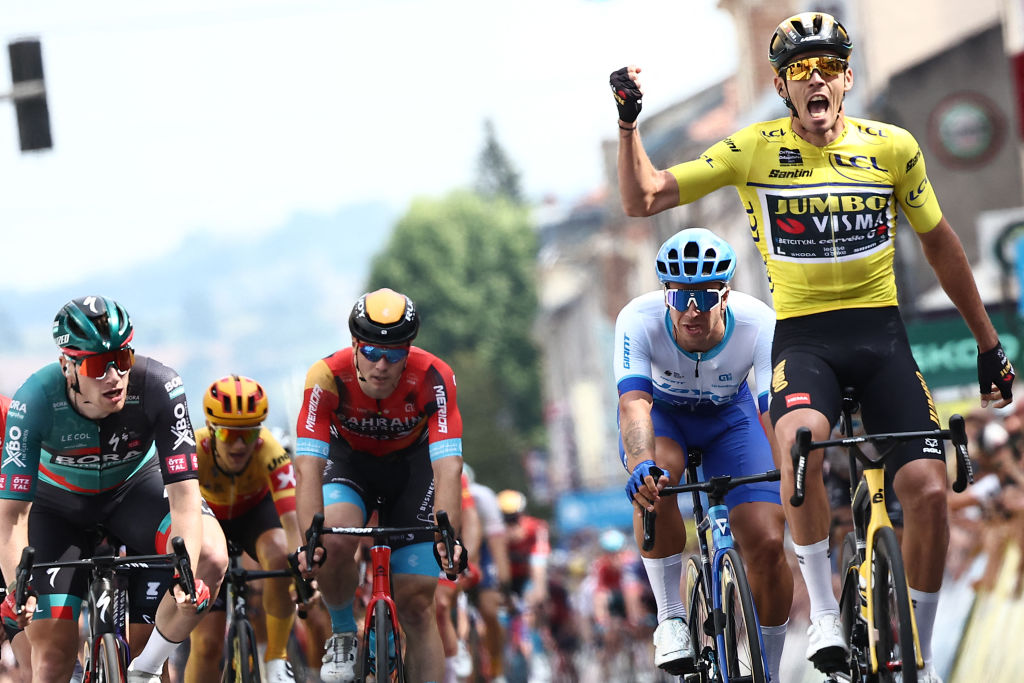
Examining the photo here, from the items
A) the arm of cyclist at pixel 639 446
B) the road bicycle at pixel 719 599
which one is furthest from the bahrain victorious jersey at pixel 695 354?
the road bicycle at pixel 719 599

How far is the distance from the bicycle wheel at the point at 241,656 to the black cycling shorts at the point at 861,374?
3.67m

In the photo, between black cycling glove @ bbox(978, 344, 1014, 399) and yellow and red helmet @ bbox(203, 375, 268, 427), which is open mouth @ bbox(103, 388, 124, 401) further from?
black cycling glove @ bbox(978, 344, 1014, 399)

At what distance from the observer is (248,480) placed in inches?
420

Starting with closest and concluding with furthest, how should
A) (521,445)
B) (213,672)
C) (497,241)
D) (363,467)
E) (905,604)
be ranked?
1. (905,604)
2. (363,467)
3. (213,672)
4. (521,445)
5. (497,241)

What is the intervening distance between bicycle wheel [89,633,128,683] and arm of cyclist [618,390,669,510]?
255 centimetres

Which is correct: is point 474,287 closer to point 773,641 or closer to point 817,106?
point 773,641

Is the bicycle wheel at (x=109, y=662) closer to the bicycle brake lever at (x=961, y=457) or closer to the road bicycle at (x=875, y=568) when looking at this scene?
the road bicycle at (x=875, y=568)

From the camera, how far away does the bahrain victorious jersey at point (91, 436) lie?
786 cm

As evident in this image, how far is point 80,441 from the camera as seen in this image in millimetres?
8141

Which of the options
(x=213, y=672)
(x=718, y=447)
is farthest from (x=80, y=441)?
(x=718, y=447)

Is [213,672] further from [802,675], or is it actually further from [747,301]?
[802,675]

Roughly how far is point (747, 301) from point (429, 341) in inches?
3064

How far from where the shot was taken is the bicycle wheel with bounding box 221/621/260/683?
930cm

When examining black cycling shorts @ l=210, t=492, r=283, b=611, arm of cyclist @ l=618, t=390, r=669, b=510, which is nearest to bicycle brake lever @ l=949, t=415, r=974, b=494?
arm of cyclist @ l=618, t=390, r=669, b=510
